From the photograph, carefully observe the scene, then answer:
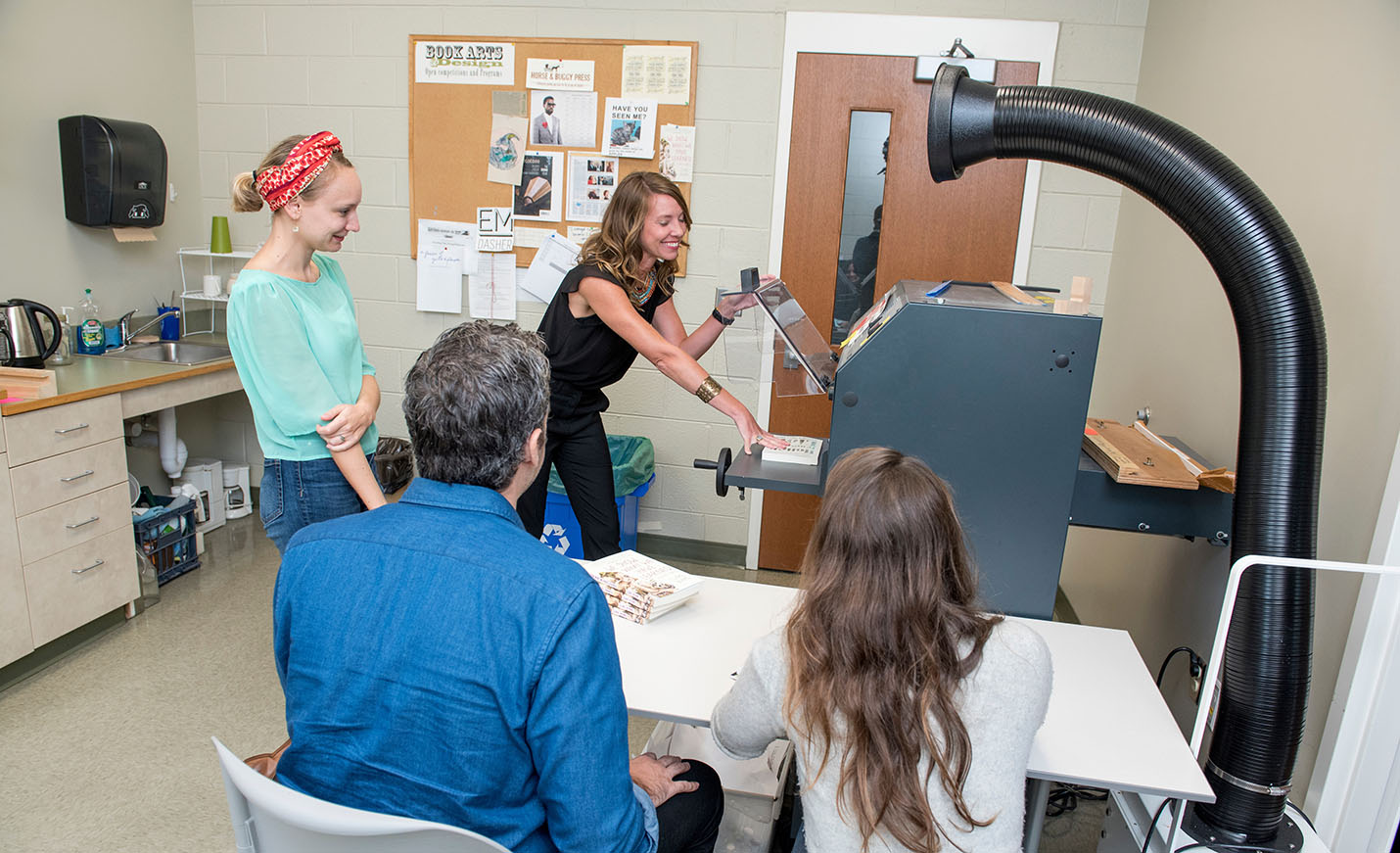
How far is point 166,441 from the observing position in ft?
11.6

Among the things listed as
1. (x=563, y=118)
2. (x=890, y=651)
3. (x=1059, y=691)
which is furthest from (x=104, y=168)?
(x=1059, y=691)

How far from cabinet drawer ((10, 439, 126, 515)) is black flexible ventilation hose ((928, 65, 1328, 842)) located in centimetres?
293

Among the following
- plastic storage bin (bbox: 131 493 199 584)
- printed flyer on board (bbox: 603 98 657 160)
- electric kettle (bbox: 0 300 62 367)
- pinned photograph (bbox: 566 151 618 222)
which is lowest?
plastic storage bin (bbox: 131 493 199 584)

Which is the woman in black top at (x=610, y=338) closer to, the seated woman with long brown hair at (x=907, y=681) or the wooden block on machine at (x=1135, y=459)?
the wooden block on machine at (x=1135, y=459)

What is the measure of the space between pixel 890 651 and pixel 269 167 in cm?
154

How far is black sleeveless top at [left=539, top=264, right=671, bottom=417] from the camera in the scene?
2.50 meters

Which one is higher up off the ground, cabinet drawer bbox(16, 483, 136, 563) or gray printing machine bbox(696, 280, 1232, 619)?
gray printing machine bbox(696, 280, 1232, 619)

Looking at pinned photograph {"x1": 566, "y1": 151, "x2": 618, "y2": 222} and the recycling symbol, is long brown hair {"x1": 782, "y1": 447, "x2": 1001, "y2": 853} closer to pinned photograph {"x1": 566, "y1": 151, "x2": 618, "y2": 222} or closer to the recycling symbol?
the recycling symbol

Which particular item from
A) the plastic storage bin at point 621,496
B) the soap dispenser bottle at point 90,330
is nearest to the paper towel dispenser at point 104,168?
the soap dispenser bottle at point 90,330

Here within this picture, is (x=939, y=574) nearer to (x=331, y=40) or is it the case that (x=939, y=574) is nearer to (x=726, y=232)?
(x=726, y=232)

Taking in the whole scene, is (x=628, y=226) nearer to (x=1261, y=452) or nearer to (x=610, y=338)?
(x=610, y=338)

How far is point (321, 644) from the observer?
103 centimetres

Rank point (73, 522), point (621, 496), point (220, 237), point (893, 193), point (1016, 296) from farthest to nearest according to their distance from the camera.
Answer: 1. point (220, 237)
2. point (621, 496)
3. point (893, 193)
4. point (73, 522)
5. point (1016, 296)

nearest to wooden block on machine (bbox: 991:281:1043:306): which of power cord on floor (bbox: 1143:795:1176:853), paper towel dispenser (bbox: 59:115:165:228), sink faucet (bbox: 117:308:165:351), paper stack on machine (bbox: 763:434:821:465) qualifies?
paper stack on machine (bbox: 763:434:821:465)
